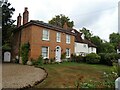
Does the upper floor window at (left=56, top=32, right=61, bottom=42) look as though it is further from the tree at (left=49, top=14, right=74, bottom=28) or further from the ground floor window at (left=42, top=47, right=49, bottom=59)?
the tree at (left=49, top=14, right=74, bottom=28)

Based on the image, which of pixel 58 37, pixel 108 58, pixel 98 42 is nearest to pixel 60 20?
pixel 98 42

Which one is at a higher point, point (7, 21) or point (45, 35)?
point (7, 21)

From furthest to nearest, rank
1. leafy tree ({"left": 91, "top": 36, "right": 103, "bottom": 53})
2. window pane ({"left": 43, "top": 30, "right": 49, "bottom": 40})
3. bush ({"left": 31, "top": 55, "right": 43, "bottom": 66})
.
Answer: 1. leafy tree ({"left": 91, "top": 36, "right": 103, "bottom": 53})
2. window pane ({"left": 43, "top": 30, "right": 49, "bottom": 40})
3. bush ({"left": 31, "top": 55, "right": 43, "bottom": 66})

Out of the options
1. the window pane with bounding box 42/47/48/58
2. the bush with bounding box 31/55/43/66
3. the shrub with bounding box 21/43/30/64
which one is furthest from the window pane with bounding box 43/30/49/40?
the bush with bounding box 31/55/43/66

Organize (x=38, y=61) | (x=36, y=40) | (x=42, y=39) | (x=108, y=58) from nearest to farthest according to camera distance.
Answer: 1. (x=38, y=61)
2. (x=36, y=40)
3. (x=42, y=39)
4. (x=108, y=58)

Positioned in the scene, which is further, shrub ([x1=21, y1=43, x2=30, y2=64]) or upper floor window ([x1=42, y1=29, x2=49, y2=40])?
upper floor window ([x1=42, y1=29, x2=49, y2=40])

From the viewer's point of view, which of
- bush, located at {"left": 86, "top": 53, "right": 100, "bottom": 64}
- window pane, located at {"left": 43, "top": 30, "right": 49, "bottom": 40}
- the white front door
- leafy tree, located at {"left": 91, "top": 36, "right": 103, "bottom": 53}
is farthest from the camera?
leafy tree, located at {"left": 91, "top": 36, "right": 103, "bottom": 53}

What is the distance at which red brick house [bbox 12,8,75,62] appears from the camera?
28.6 meters

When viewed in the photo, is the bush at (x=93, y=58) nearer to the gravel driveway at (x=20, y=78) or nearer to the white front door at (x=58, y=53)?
the white front door at (x=58, y=53)

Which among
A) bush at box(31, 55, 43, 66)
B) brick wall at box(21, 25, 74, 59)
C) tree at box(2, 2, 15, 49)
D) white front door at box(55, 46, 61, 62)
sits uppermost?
tree at box(2, 2, 15, 49)

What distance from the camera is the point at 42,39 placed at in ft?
97.8

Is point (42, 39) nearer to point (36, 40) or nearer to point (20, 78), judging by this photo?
point (36, 40)

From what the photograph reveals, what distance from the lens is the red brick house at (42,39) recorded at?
93.8 feet

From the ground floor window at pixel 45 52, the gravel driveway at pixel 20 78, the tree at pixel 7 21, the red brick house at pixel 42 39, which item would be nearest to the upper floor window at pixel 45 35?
the red brick house at pixel 42 39
